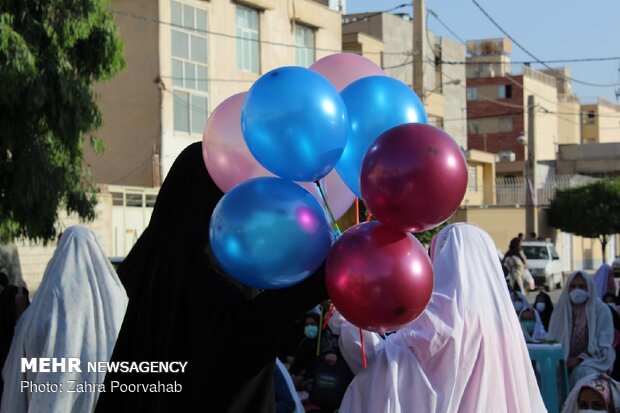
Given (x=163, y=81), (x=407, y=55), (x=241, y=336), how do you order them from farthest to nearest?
(x=407, y=55)
(x=163, y=81)
(x=241, y=336)

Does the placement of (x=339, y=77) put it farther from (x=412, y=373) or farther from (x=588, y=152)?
(x=588, y=152)

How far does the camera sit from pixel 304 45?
84.0 ft

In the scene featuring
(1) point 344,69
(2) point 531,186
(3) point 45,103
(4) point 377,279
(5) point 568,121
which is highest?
(5) point 568,121

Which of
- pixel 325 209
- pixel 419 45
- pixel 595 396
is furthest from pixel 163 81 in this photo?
pixel 325 209

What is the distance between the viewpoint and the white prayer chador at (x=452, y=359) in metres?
4.05

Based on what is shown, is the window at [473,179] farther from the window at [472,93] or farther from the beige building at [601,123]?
the beige building at [601,123]

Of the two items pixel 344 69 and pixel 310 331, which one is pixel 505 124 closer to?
pixel 310 331

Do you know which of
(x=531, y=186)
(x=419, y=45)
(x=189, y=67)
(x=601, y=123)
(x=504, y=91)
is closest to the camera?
(x=419, y=45)

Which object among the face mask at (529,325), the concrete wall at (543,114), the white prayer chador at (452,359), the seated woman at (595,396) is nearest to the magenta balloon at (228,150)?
the white prayer chador at (452,359)

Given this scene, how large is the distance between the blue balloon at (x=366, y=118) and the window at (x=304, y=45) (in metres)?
22.2

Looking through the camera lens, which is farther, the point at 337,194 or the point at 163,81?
the point at 163,81

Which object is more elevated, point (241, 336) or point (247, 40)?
point (247, 40)

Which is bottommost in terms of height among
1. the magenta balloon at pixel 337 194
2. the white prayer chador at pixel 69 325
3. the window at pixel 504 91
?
the white prayer chador at pixel 69 325

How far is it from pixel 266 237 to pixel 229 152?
1.48 ft
